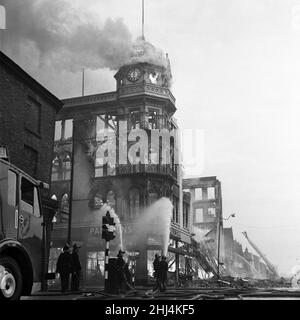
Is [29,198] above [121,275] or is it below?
above

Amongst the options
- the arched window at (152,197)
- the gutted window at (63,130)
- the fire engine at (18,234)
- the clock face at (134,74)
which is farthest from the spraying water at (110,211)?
the fire engine at (18,234)

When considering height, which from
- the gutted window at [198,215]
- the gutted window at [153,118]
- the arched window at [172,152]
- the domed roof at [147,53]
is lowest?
the gutted window at [198,215]

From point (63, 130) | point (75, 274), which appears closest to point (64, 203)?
point (63, 130)

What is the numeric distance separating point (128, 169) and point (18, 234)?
9.42m

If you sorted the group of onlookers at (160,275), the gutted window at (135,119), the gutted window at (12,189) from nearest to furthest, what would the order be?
1. the gutted window at (12,189)
2. the group of onlookers at (160,275)
3. the gutted window at (135,119)

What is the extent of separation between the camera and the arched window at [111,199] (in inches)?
669

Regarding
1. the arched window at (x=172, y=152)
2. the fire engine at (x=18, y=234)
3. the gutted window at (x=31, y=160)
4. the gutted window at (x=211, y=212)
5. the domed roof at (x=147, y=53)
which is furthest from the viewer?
the gutted window at (x=31, y=160)

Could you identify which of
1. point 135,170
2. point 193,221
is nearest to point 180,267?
point 193,221

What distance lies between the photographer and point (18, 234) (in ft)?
26.8

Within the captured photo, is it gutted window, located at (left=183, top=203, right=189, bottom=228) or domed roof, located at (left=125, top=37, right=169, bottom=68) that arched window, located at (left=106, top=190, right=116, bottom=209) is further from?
domed roof, located at (left=125, top=37, right=169, bottom=68)

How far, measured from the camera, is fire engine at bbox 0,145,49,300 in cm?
759

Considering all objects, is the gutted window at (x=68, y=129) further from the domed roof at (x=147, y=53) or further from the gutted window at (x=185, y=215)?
the gutted window at (x=185, y=215)

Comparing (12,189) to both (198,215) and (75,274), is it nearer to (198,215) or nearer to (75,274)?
(75,274)

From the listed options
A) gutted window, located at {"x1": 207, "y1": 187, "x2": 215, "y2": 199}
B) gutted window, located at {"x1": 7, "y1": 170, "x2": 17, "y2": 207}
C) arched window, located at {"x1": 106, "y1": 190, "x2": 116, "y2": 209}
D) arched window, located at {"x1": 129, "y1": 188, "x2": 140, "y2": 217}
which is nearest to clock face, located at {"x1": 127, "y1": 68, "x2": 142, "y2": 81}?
arched window, located at {"x1": 106, "y1": 190, "x2": 116, "y2": 209}
